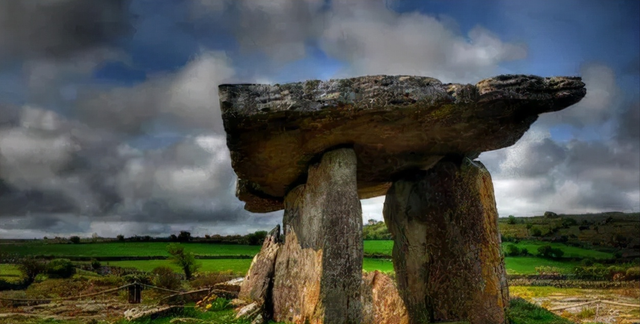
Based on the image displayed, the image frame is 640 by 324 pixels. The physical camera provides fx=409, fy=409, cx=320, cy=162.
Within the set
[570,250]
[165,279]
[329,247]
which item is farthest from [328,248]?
[570,250]

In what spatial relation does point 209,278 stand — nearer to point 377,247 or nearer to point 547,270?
point 377,247

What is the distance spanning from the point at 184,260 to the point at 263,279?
6721 mm

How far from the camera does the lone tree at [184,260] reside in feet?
50.1

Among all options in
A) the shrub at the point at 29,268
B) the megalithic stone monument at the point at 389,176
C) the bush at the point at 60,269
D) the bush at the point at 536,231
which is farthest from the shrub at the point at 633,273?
the shrub at the point at 29,268

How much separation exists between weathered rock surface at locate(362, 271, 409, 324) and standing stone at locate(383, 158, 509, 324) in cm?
51

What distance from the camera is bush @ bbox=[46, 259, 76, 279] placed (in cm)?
1338

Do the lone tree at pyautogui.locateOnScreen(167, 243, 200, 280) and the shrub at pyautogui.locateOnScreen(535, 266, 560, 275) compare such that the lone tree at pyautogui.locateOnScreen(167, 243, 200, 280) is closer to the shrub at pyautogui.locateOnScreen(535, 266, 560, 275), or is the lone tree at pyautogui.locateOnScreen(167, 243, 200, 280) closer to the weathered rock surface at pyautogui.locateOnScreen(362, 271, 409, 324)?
the weathered rock surface at pyautogui.locateOnScreen(362, 271, 409, 324)

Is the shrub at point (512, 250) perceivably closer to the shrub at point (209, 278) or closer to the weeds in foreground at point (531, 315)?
the weeds in foreground at point (531, 315)

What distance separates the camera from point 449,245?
8133 millimetres

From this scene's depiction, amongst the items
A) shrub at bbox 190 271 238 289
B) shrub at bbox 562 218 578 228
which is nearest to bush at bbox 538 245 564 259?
shrub at bbox 562 218 578 228

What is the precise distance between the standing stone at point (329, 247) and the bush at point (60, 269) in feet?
31.9

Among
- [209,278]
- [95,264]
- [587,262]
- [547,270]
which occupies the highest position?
[95,264]

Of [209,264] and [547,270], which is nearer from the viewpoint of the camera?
[209,264]

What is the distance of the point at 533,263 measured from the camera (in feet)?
69.2
